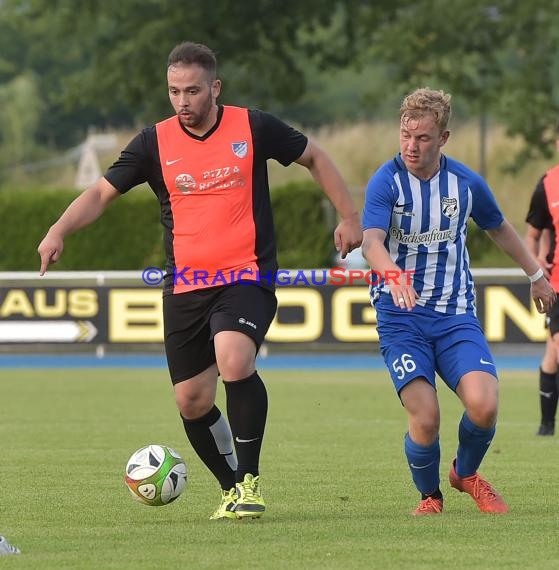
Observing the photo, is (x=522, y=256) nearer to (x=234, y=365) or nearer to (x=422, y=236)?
(x=422, y=236)

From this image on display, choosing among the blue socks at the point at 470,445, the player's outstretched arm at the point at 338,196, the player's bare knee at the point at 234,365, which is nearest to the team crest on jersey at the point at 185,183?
the player's outstretched arm at the point at 338,196

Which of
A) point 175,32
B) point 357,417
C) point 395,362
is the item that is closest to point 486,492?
point 395,362

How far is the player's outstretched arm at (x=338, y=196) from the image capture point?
6914mm

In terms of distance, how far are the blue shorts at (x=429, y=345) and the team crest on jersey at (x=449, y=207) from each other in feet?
1.55

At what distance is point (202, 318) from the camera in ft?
23.1

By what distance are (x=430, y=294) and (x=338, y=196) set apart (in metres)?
0.66

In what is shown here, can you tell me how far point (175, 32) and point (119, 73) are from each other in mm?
1742

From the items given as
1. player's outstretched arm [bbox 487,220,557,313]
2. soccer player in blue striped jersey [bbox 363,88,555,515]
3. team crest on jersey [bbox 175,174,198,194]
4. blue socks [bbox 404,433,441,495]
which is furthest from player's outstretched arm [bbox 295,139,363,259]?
blue socks [bbox 404,433,441,495]

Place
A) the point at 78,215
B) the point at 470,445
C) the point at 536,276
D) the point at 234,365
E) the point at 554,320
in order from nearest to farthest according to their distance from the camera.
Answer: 1. the point at 234,365
2. the point at 78,215
3. the point at 470,445
4. the point at 536,276
5. the point at 554,320

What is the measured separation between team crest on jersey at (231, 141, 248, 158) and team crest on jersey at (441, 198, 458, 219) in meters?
0.99

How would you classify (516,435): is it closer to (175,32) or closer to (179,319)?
(179,319)

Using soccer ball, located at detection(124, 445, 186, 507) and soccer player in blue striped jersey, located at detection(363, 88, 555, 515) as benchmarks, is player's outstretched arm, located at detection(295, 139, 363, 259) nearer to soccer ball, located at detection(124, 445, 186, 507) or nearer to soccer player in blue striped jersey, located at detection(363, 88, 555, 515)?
soccer player in blue striped jersey, located at detection(363, 88, 555, 515)

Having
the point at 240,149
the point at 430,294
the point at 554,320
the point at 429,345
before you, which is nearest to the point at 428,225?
the point at 430,294

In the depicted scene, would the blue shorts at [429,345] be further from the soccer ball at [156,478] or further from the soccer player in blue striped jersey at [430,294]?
the soccer ball at [156,478]
